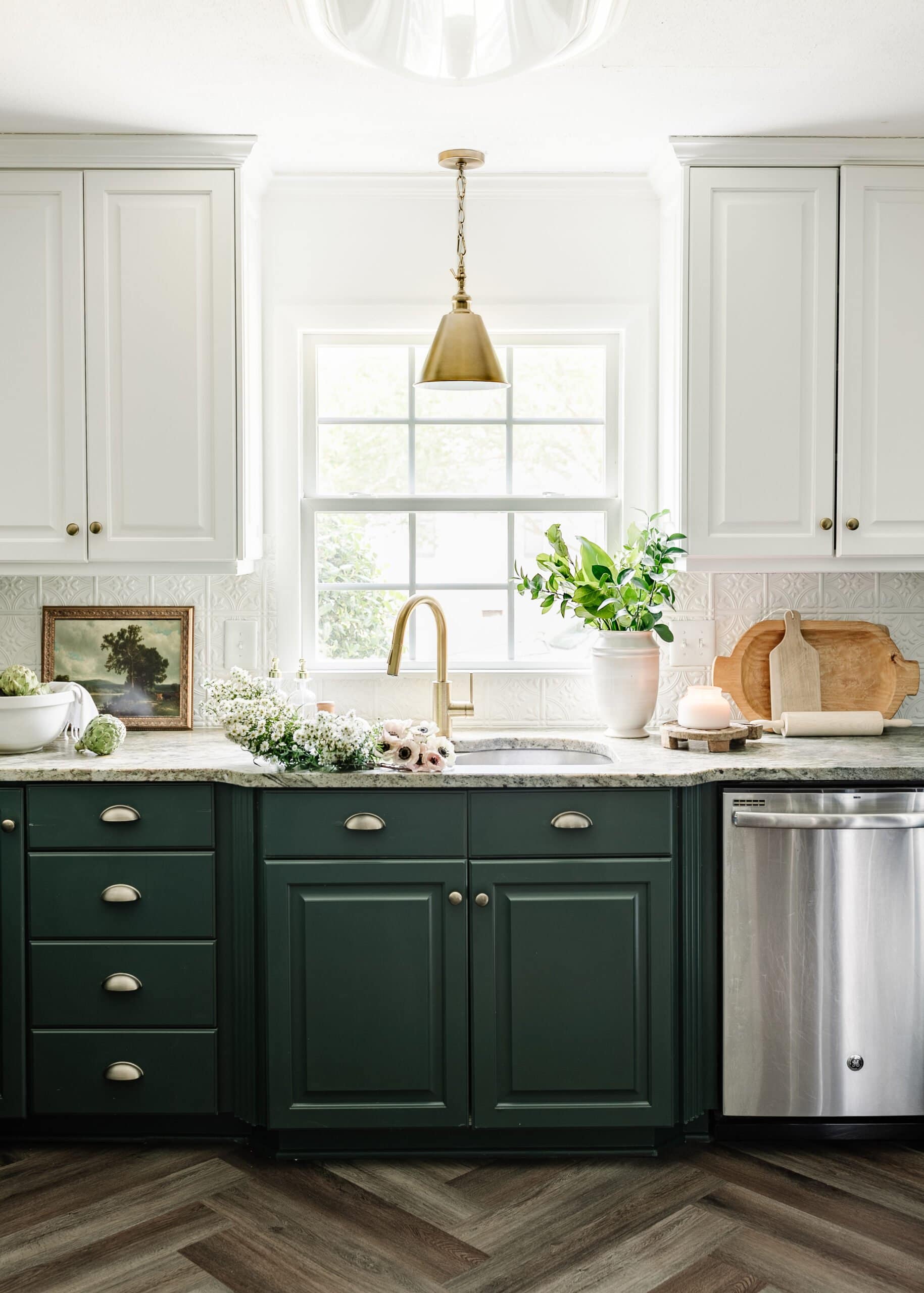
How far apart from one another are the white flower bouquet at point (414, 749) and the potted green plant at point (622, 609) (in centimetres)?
51

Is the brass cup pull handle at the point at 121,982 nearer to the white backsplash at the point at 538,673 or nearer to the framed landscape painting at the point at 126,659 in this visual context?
the framed landscape painting at the point at 126,659

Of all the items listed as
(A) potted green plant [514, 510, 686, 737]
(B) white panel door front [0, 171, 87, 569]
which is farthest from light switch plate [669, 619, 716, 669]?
(B) white panel door front [0, 171, 87, 569]

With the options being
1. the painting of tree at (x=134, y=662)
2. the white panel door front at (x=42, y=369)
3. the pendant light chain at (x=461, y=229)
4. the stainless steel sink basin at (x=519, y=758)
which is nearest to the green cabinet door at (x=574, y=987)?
the stainless steel sink basin at (x=519, y=758)

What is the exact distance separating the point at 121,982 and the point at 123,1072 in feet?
0.69

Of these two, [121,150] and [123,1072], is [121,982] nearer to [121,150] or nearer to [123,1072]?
[123,1072]

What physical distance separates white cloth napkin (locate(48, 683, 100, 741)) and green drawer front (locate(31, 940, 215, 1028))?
0.54 m

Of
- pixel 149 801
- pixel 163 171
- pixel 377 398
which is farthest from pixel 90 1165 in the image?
pixel 163 171

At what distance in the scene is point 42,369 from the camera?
2.78m

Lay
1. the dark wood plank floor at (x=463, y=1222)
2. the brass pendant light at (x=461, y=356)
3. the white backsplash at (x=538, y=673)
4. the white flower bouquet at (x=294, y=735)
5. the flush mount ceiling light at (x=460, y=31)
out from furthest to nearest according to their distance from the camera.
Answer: the white backsplash at (x=538, y=673)
the brass pendant light at (x=461, y=356)
the white flower bouquet at (x=294, y=735)
the dark wood plank floor at (x=463, y=1222)
the flush mount ceiling light at (x=460, y=31)

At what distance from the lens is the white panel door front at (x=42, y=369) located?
109 inches

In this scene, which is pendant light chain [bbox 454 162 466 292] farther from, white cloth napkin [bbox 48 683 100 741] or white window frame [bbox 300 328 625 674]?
white cloth napkin [bbox 48 683 100 741]

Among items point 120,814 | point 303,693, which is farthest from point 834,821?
point 120,814

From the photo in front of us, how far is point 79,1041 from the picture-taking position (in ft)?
8.43

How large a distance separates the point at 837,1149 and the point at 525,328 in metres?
2.25
